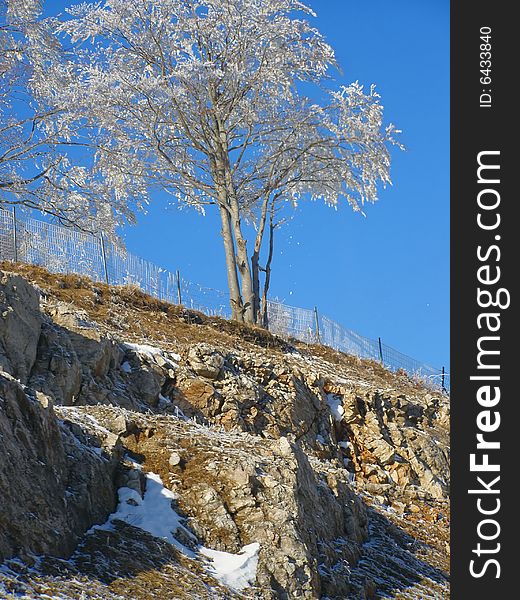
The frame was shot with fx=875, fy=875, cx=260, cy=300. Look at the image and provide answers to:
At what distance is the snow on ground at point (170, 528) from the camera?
7.88m

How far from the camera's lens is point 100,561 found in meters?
7.17

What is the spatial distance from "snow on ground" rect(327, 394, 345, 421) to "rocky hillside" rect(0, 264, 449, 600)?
0.04 metres

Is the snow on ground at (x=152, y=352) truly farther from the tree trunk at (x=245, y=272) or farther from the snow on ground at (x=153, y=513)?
the tree trunk at (x=245, y=272)

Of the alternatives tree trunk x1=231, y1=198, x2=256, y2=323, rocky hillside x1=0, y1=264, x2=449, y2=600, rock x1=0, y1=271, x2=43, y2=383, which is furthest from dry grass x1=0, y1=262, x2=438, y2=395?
rock x1=0, y1=271, x2=43, y2=383

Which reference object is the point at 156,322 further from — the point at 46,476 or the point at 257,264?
the point at 46,476

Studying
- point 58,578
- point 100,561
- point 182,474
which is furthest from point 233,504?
point 58,578

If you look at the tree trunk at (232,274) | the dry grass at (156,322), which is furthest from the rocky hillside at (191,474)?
the tree trunk at (232,274)

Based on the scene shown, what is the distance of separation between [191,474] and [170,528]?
872mm

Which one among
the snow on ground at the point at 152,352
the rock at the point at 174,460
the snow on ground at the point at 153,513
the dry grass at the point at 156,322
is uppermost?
the dry grass at the point at 156,322

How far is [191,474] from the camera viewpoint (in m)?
8.96

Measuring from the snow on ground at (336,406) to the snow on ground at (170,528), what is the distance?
754 centimetres

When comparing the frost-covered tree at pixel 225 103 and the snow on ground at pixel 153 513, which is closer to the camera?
the snow on ground at pixel 153 513

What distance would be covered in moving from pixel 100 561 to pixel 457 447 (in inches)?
121

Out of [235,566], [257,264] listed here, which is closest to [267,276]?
[257,264]
